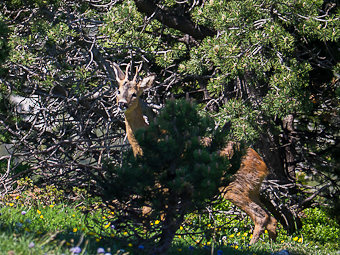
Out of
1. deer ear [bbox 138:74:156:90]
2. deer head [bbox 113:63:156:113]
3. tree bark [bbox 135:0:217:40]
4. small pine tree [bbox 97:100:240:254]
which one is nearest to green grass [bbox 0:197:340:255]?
small pine tree [bbox 97:100:240:254]

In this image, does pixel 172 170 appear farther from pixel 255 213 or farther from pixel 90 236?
pixel 255 213

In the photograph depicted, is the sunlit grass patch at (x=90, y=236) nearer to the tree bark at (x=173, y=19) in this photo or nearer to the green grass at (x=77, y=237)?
the green grass at (x=77, y=237)

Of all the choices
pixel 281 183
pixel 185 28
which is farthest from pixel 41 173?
pixel 281 183

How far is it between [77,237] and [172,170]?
126 centimetres

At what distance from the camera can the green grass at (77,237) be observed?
4.09 meters

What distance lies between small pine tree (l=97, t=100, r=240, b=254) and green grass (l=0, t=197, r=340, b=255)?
0.32 m

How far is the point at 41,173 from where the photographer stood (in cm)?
936

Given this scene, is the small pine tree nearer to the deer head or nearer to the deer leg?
the deer head

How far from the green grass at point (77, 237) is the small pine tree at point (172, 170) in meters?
0.32

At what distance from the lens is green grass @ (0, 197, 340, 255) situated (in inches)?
161

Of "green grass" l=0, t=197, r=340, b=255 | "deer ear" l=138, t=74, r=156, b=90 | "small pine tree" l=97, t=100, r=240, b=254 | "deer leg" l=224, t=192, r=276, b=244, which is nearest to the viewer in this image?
"green grass" l=0, t=197, r=340, b=255

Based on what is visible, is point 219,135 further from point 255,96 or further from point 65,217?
point 255,96

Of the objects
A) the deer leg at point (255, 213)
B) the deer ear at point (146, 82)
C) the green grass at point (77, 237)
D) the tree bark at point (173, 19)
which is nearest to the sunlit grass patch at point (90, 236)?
the green grass at point (77, 237)

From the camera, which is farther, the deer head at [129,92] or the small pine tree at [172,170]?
the deer head at [129,92]
